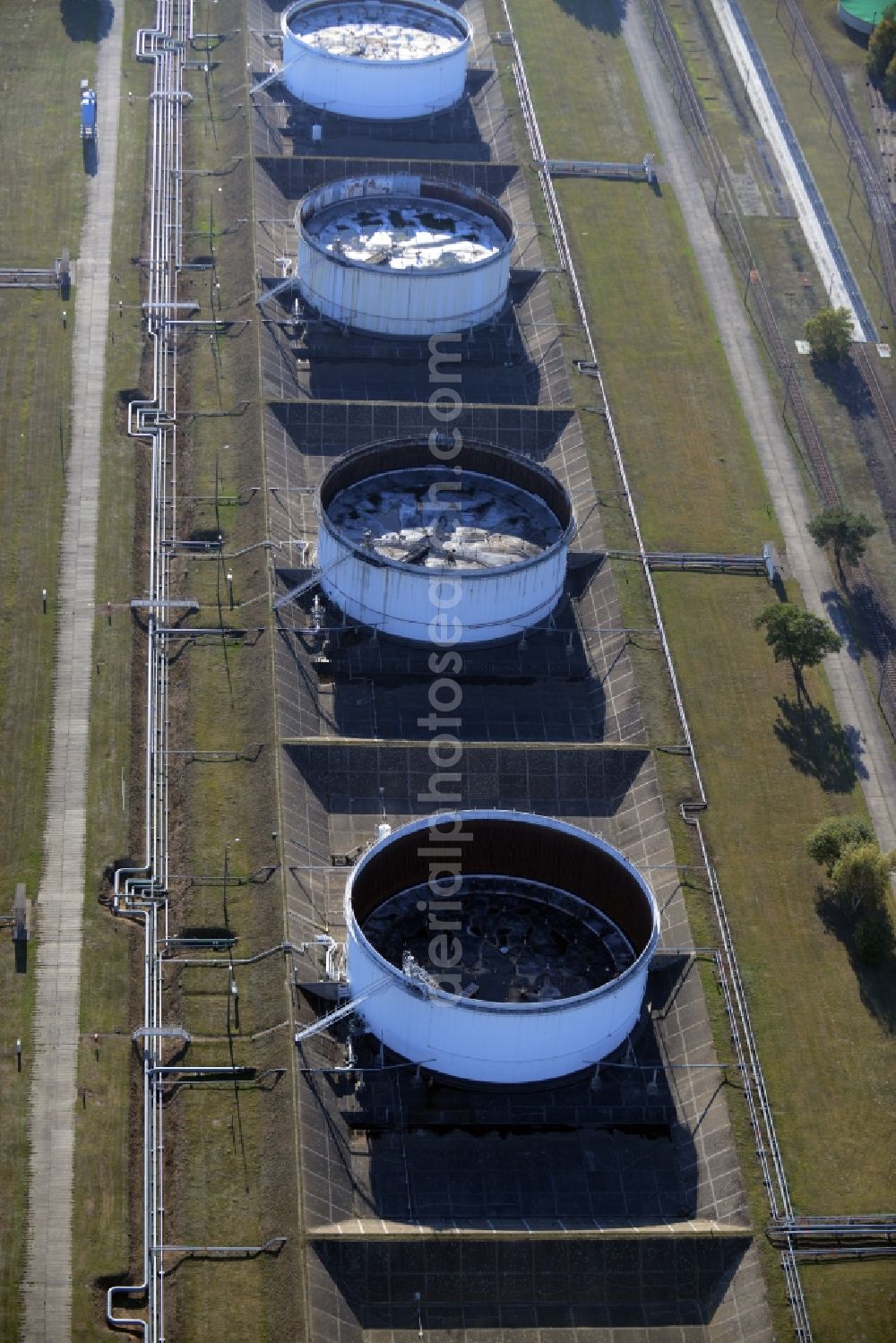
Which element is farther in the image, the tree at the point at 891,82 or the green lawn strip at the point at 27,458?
the tree at the point at 891,82

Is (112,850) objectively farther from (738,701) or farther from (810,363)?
(810,363)

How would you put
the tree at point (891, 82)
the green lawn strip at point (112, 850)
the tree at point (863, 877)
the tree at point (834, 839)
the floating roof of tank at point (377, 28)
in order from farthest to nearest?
the tree at point (891, 82) → the floating roof of tank at point (377, 28) → the tree at point (834, 839) → the tree at point (863, 877) → the green lawn strip at point (112, 850)

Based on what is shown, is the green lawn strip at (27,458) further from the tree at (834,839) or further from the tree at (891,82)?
the tree at (891,82)

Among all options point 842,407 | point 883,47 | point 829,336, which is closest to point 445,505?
point 842,407

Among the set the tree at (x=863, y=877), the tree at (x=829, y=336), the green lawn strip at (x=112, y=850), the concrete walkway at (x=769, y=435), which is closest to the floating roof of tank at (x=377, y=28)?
the concrete walkway at (x=769, y=435)

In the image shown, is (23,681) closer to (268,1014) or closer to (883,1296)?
(268,1014)
